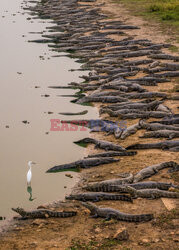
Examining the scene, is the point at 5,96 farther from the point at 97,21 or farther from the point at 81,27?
the point at 97,21

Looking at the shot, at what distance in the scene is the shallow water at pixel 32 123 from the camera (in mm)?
10570

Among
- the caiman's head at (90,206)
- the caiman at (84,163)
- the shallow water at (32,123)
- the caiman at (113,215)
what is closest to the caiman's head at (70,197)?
the shallow water at (32,123)

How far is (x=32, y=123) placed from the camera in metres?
14.5

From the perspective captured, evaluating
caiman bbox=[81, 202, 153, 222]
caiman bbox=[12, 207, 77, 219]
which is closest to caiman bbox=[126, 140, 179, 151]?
caiman bbox=[81, 202, 153, 222]

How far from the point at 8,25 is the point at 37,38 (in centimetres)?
574

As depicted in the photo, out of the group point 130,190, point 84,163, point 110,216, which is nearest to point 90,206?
point 110,216

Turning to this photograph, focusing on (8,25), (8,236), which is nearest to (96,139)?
(8,236)

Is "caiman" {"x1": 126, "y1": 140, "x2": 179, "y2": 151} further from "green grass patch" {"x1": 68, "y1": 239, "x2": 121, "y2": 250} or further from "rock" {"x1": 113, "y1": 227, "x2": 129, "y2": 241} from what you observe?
"green grass patch" {"x1": 68, "y1": 239, "x2": 121, "y2": 250}

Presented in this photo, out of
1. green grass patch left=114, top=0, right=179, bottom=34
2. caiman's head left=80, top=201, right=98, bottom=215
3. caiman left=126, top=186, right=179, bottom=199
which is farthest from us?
green grass patch left=114, top=0, right=179, bottom=34

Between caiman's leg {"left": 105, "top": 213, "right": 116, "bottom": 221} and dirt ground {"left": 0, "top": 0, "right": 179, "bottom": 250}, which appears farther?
caiman's leg {"left": 105, "top": 213, "right": 116, "bottom": 221}

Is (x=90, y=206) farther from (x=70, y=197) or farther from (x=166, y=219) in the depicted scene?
(x=166, y=219)

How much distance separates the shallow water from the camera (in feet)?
34.7

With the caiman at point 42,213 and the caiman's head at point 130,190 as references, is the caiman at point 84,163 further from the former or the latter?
the caiman at point 42,213

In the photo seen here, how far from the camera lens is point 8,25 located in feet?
106
